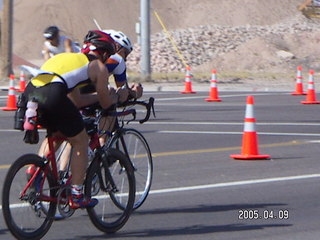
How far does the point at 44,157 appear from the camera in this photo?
754cm

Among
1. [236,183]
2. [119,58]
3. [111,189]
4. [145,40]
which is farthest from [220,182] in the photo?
[145,40]

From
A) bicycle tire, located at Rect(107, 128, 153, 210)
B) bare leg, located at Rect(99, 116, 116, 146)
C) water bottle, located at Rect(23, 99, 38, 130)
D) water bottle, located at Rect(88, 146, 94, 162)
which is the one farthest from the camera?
bicycle tire, located at Rect(107, 128, 153, 210)

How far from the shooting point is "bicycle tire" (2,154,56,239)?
7188 mm

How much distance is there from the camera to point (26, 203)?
290 inches

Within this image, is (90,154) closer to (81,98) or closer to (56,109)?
(81,98)

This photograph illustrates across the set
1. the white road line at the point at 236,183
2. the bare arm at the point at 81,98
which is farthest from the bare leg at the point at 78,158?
the white road line at the point at 236,183

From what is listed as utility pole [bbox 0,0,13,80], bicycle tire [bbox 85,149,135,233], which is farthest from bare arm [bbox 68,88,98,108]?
utility pole [bbox 0,0,13,80]

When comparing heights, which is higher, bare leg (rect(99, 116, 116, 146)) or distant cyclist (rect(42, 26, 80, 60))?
distant cyclist (rect(42, 26, 80, 60))

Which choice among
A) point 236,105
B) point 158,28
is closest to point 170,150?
point 236,105

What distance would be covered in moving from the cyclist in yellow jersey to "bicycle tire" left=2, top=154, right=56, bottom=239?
0.26m
